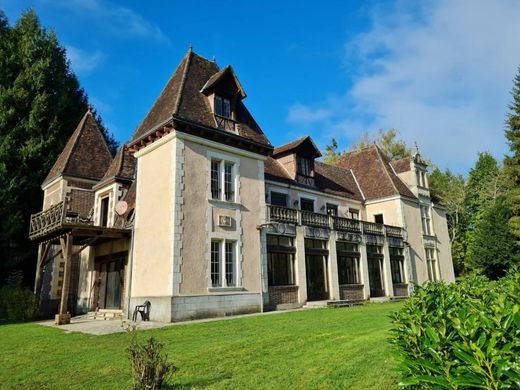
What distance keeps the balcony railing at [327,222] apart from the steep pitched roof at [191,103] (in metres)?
3.59

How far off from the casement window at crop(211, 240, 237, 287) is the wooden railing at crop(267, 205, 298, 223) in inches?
113

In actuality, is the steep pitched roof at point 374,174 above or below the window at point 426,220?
above

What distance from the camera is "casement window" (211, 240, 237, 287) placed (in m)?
16.2

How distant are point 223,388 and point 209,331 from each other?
5.71m

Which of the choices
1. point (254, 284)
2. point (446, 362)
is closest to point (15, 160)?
point (254, 284)

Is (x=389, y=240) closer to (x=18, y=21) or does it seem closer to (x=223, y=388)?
(x=223, y=388)

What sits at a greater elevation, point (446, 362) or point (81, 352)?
point (446, 362)

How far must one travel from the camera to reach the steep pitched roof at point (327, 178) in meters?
22.6

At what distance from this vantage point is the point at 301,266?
773 inches

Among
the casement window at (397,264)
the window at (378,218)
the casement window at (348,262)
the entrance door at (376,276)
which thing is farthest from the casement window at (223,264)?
the window at (378,218)

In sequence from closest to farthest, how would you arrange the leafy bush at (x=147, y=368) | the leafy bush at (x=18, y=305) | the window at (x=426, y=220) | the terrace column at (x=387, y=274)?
the leafy bush at (x=147, y=368) < the leafy bush at (x=18, y=305) < the terrace column at (x=387, y=274) < the window at (x=426, y=220)

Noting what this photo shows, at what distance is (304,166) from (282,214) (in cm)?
608

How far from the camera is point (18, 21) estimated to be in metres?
29.7

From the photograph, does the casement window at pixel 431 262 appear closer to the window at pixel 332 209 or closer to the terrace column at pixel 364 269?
the terrace column at pixel 364 269
